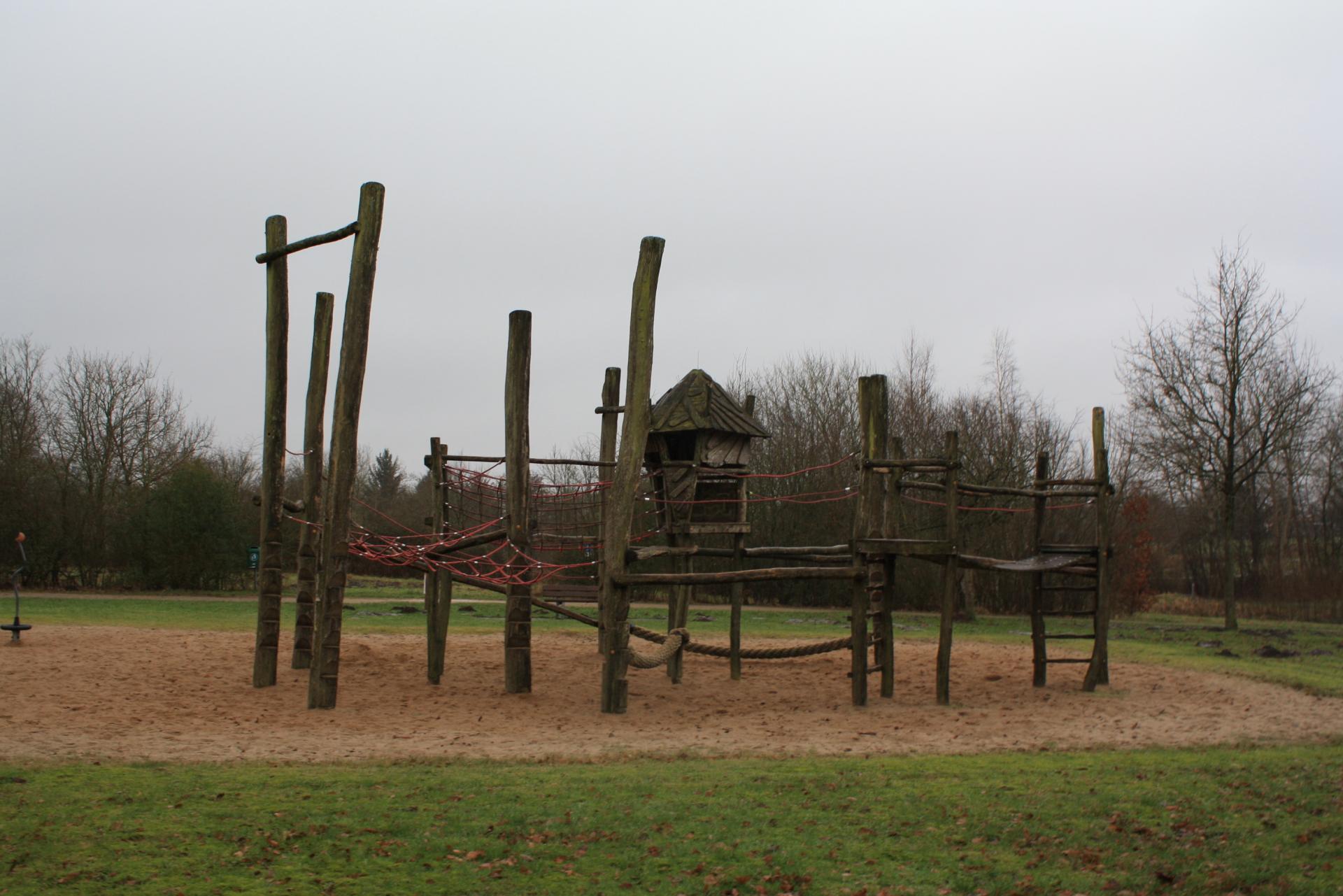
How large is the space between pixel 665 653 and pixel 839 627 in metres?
11.9

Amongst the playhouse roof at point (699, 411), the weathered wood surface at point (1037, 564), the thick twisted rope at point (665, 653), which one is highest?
the playhouse roof at point (699, 411)

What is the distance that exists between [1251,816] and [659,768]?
156 inches

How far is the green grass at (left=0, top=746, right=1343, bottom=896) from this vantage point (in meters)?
5.70

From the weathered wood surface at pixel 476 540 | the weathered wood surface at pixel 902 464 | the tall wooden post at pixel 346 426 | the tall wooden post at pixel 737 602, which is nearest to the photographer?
the tall wooden post at pixel 346 426

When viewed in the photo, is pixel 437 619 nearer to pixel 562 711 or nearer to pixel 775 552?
pixel 562 711

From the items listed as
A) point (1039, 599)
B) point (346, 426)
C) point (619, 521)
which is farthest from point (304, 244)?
point (1039, 599)

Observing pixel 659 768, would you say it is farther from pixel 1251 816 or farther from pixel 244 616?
pixel 244 616

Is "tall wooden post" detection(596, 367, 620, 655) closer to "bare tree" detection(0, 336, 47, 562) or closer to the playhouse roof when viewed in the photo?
the playhouse roof

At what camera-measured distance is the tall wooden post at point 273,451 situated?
12.2m

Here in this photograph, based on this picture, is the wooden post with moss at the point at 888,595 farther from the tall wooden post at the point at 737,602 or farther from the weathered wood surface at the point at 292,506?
the weathered wood surface at the point at 292,506

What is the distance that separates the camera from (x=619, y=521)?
11.1 metres

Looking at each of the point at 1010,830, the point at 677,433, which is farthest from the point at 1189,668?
the point at 1010,830

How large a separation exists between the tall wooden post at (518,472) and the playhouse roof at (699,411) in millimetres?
1836

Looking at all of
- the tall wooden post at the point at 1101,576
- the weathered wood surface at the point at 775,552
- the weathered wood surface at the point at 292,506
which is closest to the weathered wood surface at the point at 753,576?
the weathered wood surface at the point at 775,552
